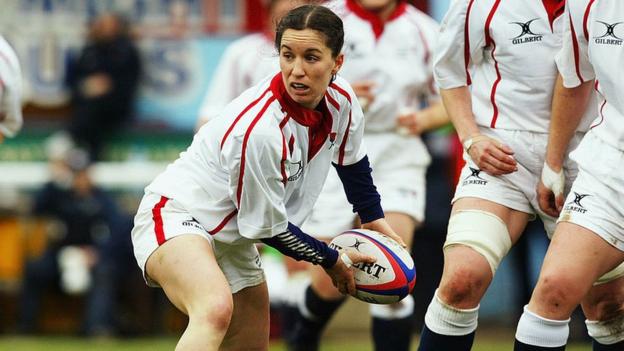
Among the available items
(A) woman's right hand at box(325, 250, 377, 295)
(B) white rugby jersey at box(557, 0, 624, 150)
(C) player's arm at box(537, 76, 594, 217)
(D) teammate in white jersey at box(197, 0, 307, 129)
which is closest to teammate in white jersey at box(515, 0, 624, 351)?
(B) white rugby jersey at box(557, 0, 624, 150)

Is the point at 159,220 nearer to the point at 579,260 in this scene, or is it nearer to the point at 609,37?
the point at 579,260

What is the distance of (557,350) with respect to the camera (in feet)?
17.5

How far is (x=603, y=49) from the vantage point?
5191 mm

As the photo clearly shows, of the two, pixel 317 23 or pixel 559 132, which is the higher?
pixel 317 23

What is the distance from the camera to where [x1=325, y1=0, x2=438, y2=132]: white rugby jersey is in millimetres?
7391

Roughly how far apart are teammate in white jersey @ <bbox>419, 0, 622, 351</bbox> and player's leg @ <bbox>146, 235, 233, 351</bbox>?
1.01 metres

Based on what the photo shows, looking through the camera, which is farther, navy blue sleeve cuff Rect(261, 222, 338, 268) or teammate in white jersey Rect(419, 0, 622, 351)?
teammate in white jersey Rect(419, 0, 622, 351)

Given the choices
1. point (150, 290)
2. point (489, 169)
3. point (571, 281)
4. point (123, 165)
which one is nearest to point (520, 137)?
point (489, 169)

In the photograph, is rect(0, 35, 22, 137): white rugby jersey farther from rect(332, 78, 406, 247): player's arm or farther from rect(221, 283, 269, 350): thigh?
rect(332, 78, 406, 247): player's arm

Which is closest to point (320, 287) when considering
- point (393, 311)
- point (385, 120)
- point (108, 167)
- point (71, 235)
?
point (393, 311)

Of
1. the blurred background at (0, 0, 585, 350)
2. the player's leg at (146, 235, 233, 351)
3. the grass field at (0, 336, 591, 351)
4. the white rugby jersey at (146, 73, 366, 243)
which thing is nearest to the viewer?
the player's leg at (146, 235, 233, 351)

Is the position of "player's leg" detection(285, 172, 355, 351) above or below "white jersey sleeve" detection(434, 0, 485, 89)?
below

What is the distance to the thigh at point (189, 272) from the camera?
5.05m

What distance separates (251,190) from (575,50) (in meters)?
1.46
